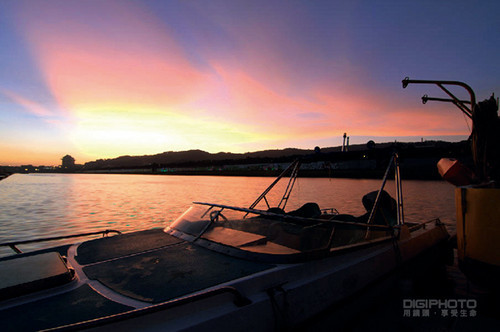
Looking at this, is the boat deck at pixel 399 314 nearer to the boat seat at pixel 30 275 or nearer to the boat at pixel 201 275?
the boat at pixel 201 275

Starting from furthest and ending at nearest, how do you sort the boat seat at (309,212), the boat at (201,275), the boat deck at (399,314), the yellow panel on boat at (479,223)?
the boat seat at (309,212), the yellow panel on boat at (479,223), the boat deck at (399,314), the boat at (201,275)

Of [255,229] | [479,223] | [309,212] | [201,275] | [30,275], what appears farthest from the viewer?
[309,212]

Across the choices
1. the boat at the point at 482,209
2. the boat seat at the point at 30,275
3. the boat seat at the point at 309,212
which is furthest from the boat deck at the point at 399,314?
the boat seat at the point at 30,275

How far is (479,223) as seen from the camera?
462cm

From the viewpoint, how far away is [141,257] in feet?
10.6

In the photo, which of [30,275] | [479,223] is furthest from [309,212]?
[30,275]

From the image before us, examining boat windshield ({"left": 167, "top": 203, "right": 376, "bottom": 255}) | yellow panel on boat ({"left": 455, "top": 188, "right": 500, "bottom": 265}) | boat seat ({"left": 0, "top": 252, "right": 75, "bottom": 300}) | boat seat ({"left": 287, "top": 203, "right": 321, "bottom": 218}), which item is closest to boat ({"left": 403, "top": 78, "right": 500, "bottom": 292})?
yellow panel on boat ({"left": 455, "top": 188, "right": 500, "bottom": 265})

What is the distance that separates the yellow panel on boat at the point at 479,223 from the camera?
4398 millimetres

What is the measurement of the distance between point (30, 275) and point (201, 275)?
164 cm

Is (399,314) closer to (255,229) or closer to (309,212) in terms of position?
(309,212)

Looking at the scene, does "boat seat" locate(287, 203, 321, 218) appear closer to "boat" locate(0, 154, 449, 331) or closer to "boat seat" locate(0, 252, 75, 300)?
"boat" locate(0, 154, 449, 331)

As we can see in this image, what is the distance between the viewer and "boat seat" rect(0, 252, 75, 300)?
2194mm

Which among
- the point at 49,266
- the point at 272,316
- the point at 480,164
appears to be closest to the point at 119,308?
the point at 49,266

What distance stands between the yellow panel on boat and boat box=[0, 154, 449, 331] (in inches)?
52.7
